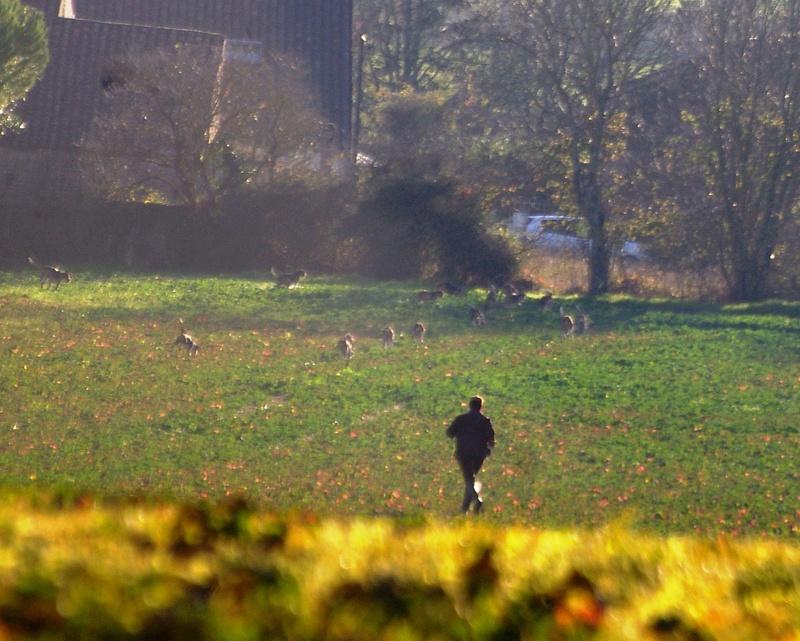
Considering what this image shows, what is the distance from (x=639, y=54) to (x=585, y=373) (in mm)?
18783

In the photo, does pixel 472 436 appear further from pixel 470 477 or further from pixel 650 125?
pixel 650 125

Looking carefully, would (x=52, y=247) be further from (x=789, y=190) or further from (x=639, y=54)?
(x=789, y=190)

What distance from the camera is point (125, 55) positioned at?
3547cm

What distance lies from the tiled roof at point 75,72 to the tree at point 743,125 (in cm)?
1652

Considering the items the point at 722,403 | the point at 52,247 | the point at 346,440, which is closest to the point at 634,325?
the point at 722,403

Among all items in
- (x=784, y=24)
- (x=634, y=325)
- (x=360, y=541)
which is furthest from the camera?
(x=784, y=24)

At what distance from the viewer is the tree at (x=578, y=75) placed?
31.7m

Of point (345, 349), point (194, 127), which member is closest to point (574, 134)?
point (194, 127)

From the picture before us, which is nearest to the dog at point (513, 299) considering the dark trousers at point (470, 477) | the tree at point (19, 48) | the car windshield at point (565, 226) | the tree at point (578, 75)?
the tree at point (578, 75)

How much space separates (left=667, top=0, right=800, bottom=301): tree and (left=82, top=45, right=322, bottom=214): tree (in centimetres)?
1282

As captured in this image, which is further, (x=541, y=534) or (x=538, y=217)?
(x=538, y=217)

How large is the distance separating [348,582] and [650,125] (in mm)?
34260

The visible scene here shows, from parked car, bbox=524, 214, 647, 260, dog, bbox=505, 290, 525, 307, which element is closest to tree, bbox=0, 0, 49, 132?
dog, bbox=505, 290, 525, 307

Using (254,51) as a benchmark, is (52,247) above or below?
below
